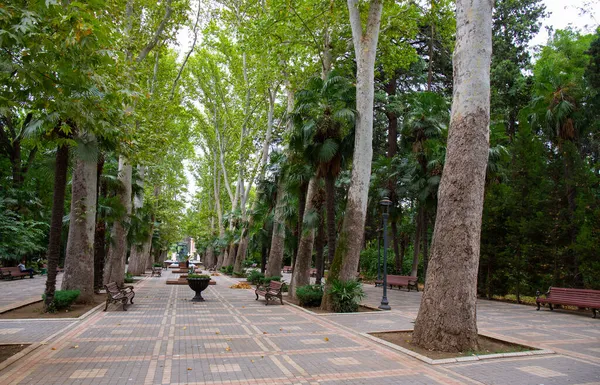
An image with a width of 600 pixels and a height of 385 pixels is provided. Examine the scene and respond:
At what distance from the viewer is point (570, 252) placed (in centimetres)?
1582

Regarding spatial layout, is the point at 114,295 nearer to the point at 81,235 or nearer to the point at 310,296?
the point at 81,235

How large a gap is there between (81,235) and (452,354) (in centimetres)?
1068

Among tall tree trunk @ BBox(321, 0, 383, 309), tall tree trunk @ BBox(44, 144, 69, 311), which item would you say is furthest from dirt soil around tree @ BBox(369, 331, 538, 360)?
tall tree trunk @ BBox(44, 144, 69, 311)

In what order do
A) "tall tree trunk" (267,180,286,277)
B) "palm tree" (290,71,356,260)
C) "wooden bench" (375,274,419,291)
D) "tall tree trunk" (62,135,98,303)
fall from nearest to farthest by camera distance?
"tall tree trunk" (62,135,98,303) < "palm tree" (290,71,356,260) < "tall tree trunk" (267,180,286,277) < "wooden bench" (375,274,419,291)

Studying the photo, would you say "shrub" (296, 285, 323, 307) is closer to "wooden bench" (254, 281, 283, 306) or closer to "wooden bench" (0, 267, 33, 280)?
"wooden bench" (254, 281, 283, 306)

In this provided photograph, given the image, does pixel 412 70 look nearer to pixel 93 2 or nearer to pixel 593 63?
pixel 593 63

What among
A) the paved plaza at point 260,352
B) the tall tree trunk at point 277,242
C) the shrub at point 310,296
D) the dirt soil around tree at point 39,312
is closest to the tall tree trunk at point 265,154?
the tall tree trunk at point 277,242

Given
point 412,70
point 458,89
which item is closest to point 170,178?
point 412,70

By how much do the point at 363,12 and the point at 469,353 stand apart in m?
12.8

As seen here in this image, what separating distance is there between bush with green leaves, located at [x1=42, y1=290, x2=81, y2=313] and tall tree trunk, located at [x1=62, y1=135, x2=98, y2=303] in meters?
0.94

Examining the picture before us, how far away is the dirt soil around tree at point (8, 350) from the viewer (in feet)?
21.5

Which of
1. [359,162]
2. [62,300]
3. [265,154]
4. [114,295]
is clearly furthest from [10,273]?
[359,162]

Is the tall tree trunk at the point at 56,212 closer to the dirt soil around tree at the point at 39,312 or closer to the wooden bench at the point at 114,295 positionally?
the dirt soil around tree at the point at 39,312

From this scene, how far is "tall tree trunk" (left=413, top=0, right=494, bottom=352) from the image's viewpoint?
24.6 feet
